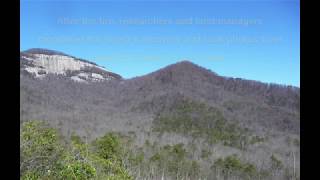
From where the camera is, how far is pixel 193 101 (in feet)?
82.0

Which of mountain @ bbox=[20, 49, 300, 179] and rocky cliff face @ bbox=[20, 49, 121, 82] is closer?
mountain @ bbox=[20, 49, 300, 179]

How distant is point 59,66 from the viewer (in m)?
27.0

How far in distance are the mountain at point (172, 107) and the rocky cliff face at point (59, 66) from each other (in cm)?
6

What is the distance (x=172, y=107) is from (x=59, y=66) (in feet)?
24.6

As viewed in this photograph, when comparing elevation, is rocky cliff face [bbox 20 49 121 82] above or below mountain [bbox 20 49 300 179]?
above

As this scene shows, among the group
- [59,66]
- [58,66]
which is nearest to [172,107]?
[59,66]

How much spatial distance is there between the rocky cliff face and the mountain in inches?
2.3

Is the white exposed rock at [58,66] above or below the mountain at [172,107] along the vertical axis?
above

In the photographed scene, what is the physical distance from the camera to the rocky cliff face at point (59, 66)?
85.5 feet

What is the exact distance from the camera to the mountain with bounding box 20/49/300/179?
58.6 feet

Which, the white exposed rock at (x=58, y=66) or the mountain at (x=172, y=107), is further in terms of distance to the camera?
the white exposed rock at (x=58, y=66)

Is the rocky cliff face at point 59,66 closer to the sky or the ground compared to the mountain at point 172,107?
closer to the sky

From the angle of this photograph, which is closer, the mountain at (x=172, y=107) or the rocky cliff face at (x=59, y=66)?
the mountain at (x=172, y=107)

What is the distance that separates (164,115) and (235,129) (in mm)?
4240
